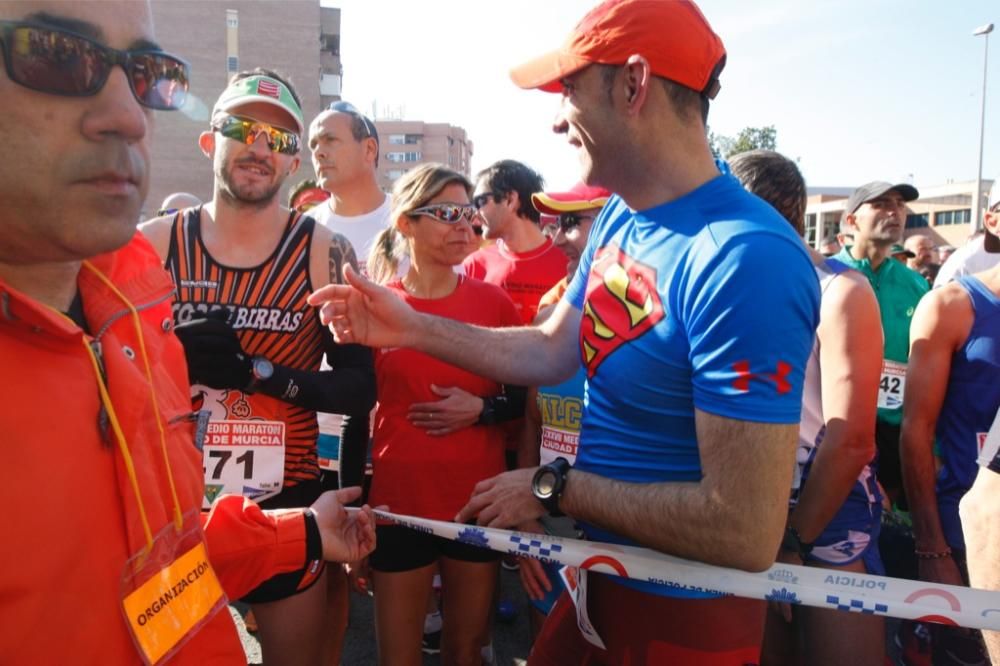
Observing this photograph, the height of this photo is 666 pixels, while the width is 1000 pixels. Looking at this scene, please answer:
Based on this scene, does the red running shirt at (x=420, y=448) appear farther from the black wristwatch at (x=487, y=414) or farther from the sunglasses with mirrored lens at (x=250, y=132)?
the sunglasses with mirrored lens at (x=250, y=132)

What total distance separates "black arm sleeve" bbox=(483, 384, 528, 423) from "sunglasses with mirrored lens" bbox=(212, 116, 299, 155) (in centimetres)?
142

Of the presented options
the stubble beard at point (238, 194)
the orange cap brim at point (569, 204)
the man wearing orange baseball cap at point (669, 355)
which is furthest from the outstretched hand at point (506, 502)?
the orange cap brim at point (569, 204)

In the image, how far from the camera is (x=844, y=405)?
7.59ft

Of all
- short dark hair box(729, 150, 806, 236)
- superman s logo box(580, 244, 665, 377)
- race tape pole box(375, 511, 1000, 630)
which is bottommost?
race tape pole box(375, 511, 1000, 630)

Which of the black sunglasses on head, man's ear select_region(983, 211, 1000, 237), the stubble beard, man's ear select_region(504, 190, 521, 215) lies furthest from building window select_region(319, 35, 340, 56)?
man's ear select_region(983, 211, 1000, 237)

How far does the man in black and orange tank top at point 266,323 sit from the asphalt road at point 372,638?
1.37m

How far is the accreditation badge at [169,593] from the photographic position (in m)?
1.12

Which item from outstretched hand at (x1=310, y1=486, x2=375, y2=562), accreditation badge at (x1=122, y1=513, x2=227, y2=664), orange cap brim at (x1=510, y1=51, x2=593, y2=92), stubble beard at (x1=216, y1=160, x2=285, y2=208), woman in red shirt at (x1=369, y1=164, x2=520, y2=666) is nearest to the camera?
accreditation badge at (x1=122, y1=513, x2=227, y2=664)

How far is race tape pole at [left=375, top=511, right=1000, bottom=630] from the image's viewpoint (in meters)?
1.66

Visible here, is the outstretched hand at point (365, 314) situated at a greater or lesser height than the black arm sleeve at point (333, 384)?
greater

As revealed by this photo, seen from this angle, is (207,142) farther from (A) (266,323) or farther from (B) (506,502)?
(B) (506,502)

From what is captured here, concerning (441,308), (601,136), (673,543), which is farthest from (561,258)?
(673,543)

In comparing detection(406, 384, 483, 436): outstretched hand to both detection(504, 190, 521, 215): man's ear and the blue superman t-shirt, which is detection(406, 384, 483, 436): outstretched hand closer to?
the blue superman t-shirt

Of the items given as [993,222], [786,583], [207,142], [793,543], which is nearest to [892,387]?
[993,222]
